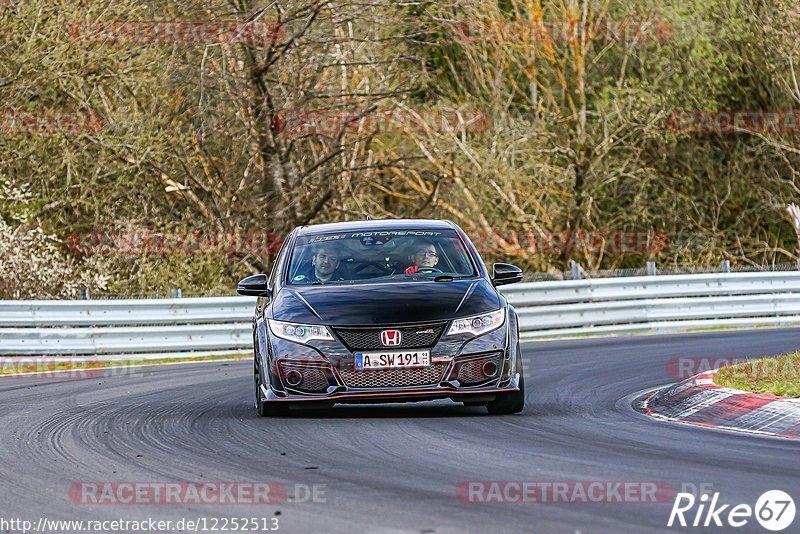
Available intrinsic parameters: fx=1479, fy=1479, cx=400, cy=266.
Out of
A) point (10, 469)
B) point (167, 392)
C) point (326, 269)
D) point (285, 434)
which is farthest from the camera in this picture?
point (167, 392)

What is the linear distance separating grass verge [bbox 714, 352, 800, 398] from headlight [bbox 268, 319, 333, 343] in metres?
3.16

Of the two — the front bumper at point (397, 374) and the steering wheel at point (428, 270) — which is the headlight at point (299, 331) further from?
the steering wheel at point (428, 270)

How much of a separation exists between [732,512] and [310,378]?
4.88 meters

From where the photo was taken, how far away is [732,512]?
657 cm

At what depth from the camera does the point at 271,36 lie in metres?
24.1

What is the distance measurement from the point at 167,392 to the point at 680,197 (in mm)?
23477

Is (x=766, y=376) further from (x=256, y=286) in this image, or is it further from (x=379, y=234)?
(x=256, y=286)

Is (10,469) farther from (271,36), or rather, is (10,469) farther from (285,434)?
(271,36)

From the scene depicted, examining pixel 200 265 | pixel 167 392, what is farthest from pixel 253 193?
pixel 167 392

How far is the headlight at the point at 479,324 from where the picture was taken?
1090 cm

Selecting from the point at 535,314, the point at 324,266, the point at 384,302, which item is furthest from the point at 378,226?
the point at 535,314

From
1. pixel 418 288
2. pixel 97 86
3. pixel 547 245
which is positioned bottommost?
pixel 547 245

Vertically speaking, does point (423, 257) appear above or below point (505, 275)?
above

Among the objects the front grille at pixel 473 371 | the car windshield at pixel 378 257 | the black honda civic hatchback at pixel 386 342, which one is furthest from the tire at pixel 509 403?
the car windshield at pixel 378 257
